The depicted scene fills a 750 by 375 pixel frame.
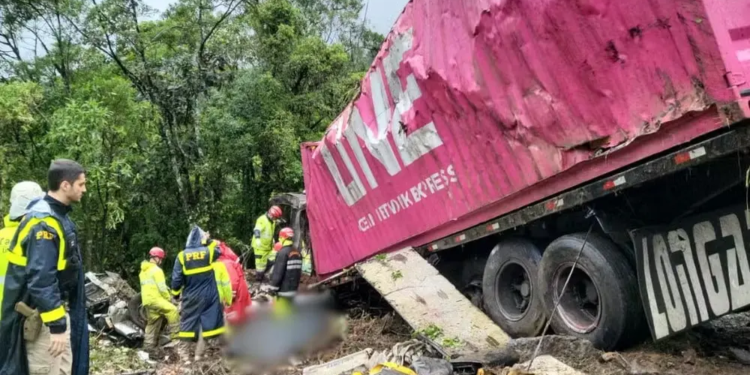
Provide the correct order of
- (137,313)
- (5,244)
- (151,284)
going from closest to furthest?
(5,244)
(151,284)
(137,313)

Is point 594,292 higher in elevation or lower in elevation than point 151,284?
lower

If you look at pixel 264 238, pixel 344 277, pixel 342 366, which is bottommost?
pixel 342 366

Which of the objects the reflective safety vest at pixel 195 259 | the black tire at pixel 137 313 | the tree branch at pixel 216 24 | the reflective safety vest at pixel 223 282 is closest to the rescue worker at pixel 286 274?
the reflective safety vest at pixel 223 282

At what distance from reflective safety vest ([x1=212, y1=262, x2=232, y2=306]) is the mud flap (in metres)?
1.53

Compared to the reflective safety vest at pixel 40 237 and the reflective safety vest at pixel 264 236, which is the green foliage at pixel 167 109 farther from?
the reflective safety vest at pixel 40 237

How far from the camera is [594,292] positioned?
4219 millimetres

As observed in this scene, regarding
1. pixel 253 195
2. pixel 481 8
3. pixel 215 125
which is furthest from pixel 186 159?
pixel 481 8

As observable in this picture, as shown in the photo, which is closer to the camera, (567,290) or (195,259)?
(567,290)

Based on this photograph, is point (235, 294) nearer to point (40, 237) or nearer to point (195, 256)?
point (195, 256)

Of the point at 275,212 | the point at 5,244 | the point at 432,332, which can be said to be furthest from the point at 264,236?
the point at 5,244

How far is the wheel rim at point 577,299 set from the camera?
424 cm

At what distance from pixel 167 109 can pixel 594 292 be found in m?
11.7

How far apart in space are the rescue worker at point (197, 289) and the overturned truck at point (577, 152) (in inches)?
79.1

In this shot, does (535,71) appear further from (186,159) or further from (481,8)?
(186,159)
